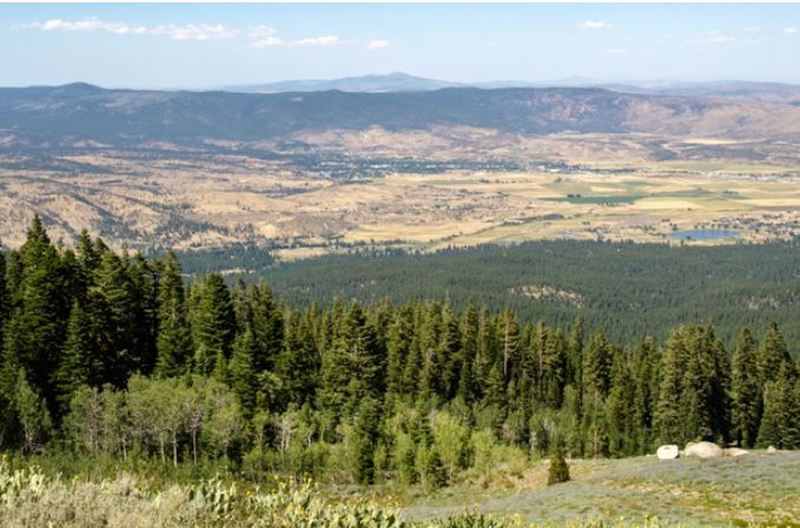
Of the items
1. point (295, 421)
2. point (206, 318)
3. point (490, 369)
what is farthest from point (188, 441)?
point (490, 369)

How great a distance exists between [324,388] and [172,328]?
1530cm

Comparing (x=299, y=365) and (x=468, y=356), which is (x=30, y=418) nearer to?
(x=299, y=365)

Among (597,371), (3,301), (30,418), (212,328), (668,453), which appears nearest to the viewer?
(668,453)

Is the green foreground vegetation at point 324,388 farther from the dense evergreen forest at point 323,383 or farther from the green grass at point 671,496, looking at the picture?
the green grass at point 671,496

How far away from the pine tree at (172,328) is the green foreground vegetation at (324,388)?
20cm

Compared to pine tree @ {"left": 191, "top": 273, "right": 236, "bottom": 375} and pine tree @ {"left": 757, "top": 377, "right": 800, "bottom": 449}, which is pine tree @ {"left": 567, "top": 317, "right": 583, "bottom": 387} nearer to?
pine tree @ {"left": 757, "top": 377, "right": 800, "bottom": 449}

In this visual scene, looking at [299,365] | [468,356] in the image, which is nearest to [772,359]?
[468,356]

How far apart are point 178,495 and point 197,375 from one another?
54.7 meters

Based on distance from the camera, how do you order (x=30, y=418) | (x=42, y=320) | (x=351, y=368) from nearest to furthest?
(x=30, y=418) → (x=42, y=320) → (x=351, y=368)

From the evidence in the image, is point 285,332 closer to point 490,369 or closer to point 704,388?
point 490,369

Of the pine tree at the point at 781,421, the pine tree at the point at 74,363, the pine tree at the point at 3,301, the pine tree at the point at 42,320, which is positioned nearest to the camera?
the pine tree at the point at 74,363

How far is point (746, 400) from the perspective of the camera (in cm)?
8275

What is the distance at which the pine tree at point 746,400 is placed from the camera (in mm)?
82312

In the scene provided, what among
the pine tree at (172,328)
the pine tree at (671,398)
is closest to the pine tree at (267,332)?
the pine tree at (172,328)
